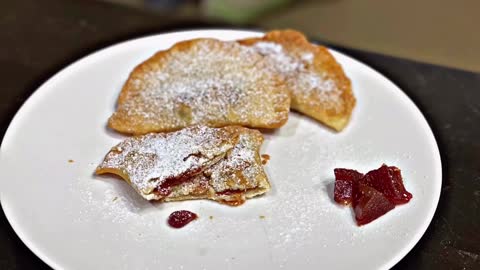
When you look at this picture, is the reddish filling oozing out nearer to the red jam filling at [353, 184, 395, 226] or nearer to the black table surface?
the red jam filling at [353, 184, 395, 226]

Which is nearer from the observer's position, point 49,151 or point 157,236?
point 157,236

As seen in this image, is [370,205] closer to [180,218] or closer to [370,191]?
[370,191]

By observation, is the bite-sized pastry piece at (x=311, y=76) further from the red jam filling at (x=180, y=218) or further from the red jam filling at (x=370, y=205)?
the red jam filling at (x=180, y=218)

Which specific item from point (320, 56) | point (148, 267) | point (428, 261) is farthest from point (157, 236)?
point (320, 56)

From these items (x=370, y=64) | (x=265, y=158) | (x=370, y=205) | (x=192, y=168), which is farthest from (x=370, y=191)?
(x=370, y=64)

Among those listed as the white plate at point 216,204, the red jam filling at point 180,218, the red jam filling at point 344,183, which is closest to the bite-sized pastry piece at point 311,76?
the white plate at point 216,204

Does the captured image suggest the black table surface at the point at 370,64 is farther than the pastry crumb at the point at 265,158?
No

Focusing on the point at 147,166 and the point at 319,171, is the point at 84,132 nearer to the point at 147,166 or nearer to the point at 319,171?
the point at 147,166
